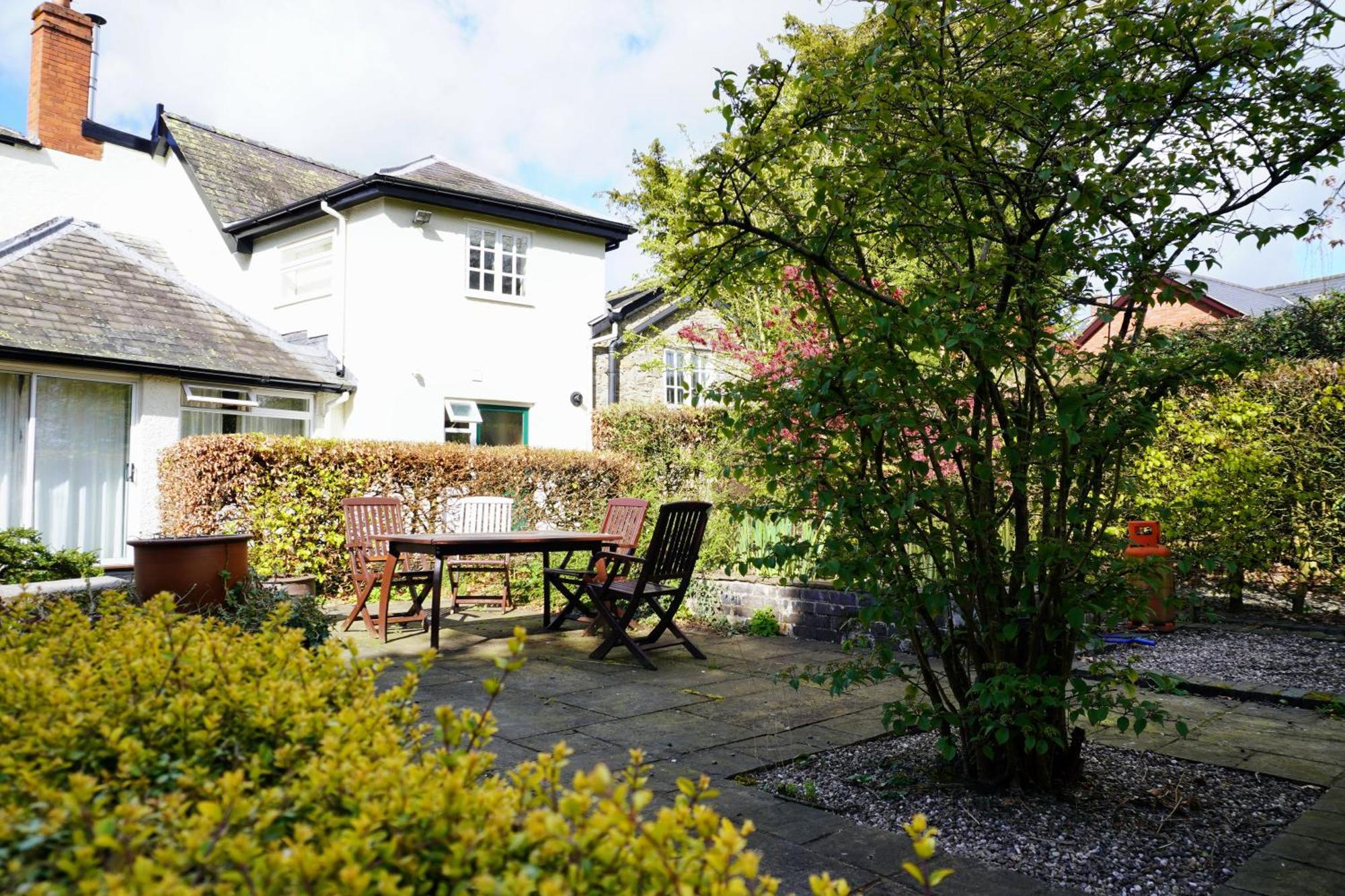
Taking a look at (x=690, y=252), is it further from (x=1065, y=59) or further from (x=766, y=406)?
(x=1065, y=59)

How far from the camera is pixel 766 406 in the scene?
132 inches

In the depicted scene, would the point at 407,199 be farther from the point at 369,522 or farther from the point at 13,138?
the point at 369,522

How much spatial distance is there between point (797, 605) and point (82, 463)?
820 centimetres

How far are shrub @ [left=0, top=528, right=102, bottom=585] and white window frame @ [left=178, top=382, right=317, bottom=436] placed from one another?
521 cm

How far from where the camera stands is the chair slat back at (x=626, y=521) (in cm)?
741

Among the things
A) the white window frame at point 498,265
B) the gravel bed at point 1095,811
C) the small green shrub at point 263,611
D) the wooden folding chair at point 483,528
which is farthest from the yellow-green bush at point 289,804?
the white window frame at point 498,265

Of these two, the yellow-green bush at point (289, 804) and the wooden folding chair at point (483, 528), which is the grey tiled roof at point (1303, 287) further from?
the yellow-green bush at point (289, 804)

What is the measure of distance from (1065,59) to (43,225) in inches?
555

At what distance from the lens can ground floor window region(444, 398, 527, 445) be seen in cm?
1316

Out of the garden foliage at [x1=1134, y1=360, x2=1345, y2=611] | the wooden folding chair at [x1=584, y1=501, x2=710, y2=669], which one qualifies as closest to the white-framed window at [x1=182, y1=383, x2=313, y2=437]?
the wooden folding chair at [x1=584, y1=501, x2=710, y2=669]

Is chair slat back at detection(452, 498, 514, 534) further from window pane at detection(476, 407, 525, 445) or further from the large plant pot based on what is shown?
window pane at detection(476, 407, 525, 445)

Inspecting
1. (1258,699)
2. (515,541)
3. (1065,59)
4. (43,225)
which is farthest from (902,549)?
(43,225)

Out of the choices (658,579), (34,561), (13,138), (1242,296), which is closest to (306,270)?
(13,138)

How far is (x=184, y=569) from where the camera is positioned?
5.05m
